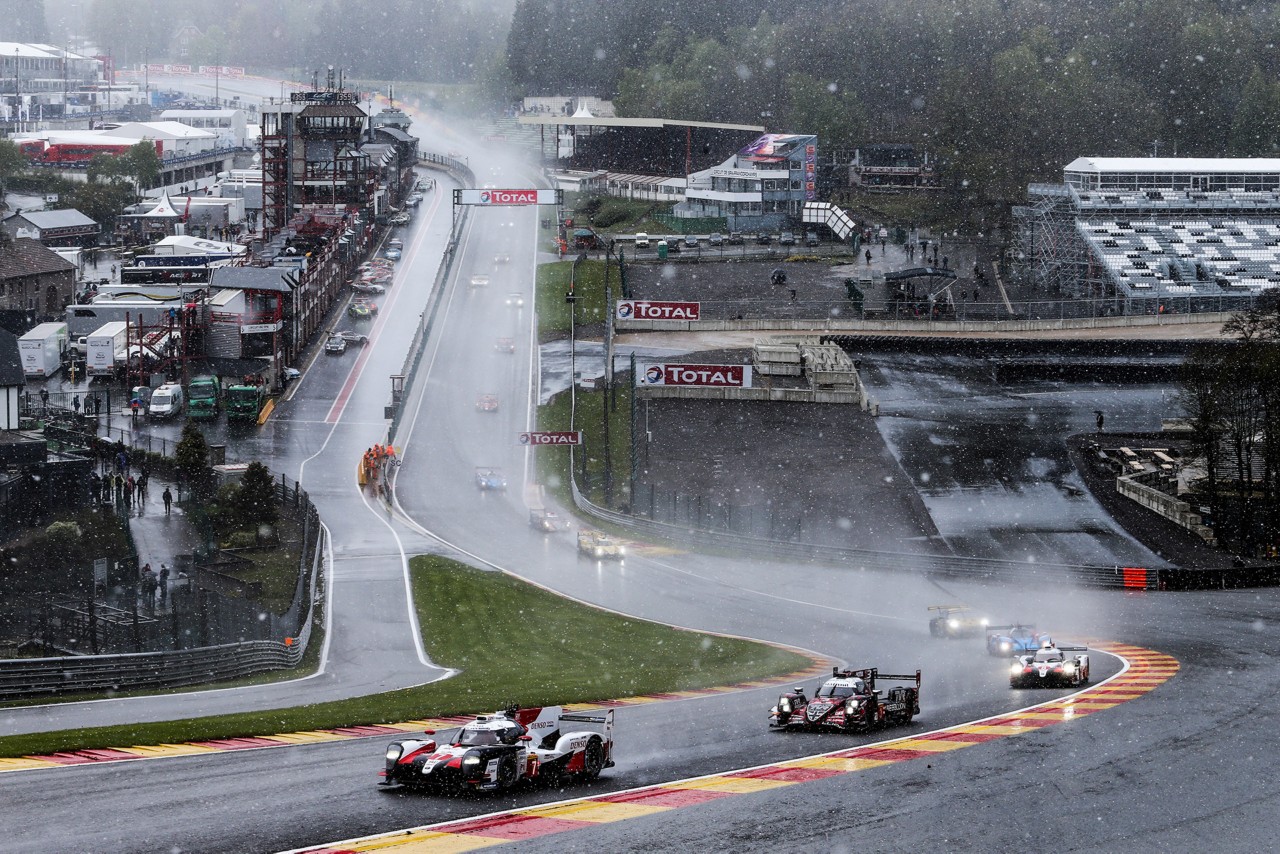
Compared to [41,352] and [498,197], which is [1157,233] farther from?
[41,352]

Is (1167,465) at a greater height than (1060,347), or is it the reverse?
(1060,347)

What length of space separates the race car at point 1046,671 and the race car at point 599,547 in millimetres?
22793

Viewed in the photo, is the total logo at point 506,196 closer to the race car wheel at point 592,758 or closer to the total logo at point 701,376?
the total logo at point 701,376

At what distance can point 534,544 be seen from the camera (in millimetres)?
61125

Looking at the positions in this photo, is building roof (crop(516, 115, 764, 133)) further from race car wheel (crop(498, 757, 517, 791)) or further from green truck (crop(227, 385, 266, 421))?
race car wheel (crop(498, 757, 517, 791))

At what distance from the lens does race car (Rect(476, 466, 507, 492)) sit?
69688 mm

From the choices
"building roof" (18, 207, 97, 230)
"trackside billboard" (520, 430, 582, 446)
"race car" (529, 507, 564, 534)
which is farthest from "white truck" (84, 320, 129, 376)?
"building roof" (18, 207, 97, 230)

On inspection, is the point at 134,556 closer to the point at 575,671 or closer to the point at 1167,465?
the point at 575,671

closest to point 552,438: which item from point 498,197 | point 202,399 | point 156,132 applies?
point 202,399

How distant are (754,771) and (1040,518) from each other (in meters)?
41.1

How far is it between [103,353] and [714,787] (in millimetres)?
65615

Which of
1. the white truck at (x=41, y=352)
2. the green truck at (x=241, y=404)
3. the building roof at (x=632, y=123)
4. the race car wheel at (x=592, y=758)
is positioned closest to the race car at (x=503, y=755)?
the race car wheel at (x=592, y=758)

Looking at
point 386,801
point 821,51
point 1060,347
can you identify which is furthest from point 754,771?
point 821,51

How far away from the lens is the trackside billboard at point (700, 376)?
264 ft
